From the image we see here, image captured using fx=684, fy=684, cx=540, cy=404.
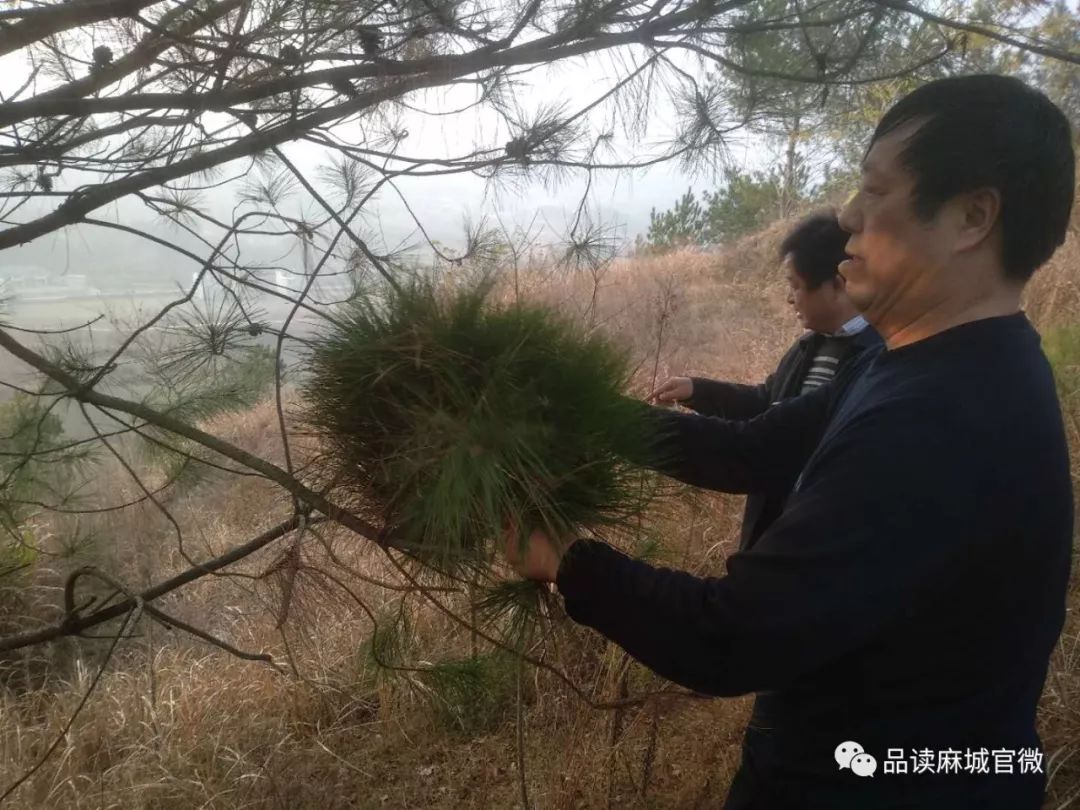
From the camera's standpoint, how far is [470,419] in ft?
2.29

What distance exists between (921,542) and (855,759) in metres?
0.32

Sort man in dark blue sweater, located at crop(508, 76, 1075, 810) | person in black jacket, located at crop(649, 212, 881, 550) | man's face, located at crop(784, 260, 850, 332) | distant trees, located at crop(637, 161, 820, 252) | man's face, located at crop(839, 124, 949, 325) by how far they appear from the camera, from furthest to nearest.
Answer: distant trees, located at crop(637, 161, 820, 252), man's face, located at crop(784, 260, 850, 332), person in black jacket, located at crop(649, 212, 881, 550), man's face, located at crop(839, 124, 949, 325), man in dark blue sweater, located at crop(508, 76, 1075, 810)

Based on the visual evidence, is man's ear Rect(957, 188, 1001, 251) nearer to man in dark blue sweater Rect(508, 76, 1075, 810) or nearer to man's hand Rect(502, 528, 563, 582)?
man in dark blue sweater Rect(508, 76, 1075, 810)

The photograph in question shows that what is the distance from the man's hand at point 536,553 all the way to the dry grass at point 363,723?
0.45 metres

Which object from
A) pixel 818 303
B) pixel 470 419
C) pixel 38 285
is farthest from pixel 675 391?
pixel 38 285

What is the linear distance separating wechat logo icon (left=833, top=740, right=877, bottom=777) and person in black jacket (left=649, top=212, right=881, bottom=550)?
2.77 feet

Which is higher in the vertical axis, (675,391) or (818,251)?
(818,251)

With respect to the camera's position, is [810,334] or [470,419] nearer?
[470,419]

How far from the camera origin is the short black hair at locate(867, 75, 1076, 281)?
0.71m

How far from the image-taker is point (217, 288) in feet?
5.07

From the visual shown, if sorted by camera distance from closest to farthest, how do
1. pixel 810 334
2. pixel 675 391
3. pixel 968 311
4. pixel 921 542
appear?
pixel 921 542
pixel 968 311
pixel 675 391
pixel 810 334

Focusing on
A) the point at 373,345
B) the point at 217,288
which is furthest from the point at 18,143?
the point at 373,345

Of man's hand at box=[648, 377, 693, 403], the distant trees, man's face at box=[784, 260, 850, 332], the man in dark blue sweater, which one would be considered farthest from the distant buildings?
the distant trees

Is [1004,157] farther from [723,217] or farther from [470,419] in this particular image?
[723,217]
